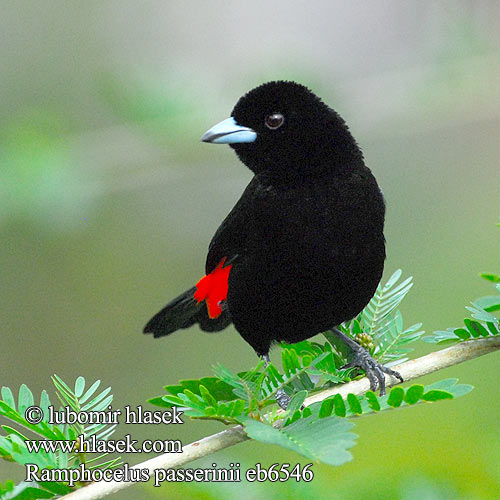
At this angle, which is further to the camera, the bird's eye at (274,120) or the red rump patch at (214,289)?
the red rump patch at (214,289)

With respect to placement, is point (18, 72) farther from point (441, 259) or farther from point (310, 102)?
point (310, 102)

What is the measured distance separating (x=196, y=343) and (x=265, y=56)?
10.0 feet

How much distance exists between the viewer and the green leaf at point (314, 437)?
149cm

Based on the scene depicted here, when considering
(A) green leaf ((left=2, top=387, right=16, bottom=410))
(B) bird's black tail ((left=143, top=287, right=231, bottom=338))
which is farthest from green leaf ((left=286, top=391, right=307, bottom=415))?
(B) bird's black tail ((left=143, top=287, right=231, bottom=338))

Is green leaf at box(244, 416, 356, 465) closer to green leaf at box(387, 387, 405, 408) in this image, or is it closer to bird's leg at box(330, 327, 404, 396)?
green leaf at box(387, 387, 405, 408)

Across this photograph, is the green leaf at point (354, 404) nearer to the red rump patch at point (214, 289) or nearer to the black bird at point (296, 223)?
the black bird at point (296, 223)

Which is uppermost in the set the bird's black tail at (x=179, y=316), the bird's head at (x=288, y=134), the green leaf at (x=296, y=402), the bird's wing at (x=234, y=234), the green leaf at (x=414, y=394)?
the bird's head at (x=288, y=134)

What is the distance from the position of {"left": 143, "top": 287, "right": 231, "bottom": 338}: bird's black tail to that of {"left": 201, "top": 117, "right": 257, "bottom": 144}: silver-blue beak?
0.87 m

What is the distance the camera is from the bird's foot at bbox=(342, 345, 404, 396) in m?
2.38

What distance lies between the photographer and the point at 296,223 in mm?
3049

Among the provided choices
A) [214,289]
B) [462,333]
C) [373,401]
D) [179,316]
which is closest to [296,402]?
[373,401]

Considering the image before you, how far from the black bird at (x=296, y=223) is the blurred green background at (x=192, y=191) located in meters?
0.59

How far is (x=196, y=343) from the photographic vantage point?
259 inches

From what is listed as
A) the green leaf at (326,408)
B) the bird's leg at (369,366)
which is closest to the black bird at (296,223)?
the bird's leg at (369,366)
